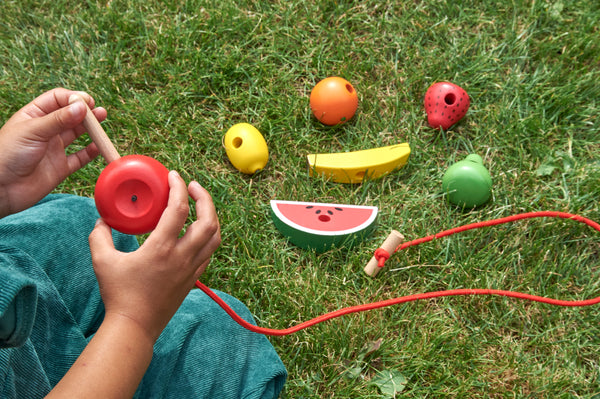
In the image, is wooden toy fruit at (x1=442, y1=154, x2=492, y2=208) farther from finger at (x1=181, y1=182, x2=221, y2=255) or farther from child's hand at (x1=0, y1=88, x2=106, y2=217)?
child's hand at (x1=0, y1=88, x2=106, y2=217)

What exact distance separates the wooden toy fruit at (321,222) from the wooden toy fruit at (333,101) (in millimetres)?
366

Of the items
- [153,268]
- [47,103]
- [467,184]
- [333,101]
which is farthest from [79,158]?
[467,184]

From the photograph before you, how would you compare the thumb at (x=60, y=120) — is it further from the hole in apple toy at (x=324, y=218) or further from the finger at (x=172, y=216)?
the hole in apple toy at (x=324, y=218)

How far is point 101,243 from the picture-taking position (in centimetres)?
111

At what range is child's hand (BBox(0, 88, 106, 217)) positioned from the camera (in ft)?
4.04

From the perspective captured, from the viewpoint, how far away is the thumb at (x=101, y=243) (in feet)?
3.60

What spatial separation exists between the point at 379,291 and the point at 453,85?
84 centimetres

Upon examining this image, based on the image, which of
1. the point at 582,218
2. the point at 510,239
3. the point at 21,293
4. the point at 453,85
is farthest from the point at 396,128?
the point at 21,293

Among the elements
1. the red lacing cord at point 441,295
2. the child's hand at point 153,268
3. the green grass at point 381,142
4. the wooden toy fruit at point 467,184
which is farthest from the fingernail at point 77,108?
the wooden toy fruit at point 467,184

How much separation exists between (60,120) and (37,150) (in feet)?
0.52

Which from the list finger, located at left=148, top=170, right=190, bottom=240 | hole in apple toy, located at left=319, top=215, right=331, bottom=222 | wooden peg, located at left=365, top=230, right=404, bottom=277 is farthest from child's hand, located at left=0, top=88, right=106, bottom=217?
wooden peg, located at left=365, top=230, right=404, bottom=277

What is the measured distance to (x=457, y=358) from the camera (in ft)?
5.32

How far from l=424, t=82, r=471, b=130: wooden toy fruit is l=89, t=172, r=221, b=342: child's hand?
115 centimetres

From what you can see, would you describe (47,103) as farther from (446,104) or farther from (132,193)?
(446,104)
